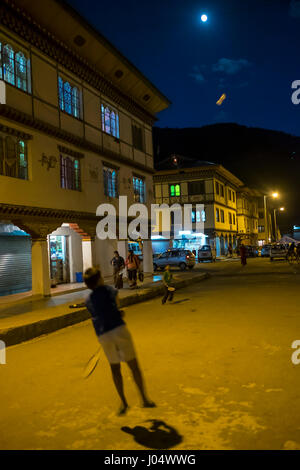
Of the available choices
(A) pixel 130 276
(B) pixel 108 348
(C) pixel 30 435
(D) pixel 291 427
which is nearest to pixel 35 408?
(C) pixel 30 435

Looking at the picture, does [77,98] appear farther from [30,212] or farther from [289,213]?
[289,213]

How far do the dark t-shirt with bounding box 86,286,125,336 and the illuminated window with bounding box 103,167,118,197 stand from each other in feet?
54.4

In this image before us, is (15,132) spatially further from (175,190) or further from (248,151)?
(248,151)

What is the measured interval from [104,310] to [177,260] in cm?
2996

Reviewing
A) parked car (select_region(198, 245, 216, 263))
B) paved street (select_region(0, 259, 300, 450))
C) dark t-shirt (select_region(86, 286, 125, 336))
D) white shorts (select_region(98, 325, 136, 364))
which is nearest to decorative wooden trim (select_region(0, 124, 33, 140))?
paved street (select_region(0, 259, 300, 450))

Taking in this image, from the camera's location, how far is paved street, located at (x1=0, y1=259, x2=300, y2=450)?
4.14m

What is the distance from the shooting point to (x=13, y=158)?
14.5m

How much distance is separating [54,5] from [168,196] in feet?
116

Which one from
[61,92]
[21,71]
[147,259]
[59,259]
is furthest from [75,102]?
[147,259]

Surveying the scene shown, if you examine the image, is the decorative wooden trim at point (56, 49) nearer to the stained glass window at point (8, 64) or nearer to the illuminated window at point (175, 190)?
the stained glass window at point (8, 64)

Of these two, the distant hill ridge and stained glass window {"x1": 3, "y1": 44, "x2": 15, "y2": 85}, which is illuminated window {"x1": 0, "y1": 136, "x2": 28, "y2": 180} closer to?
stained glass window {"x1": 3, "y1": 44, "x2": 15, "y2": 85}

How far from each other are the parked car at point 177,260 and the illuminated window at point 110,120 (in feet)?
48.5

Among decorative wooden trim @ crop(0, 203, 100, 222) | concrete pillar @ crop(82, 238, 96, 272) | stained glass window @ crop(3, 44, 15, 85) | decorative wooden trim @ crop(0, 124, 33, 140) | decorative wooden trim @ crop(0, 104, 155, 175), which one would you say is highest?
stained glass window @ crop(3, 44, 15, 85)

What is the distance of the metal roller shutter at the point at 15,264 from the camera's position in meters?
16.8
